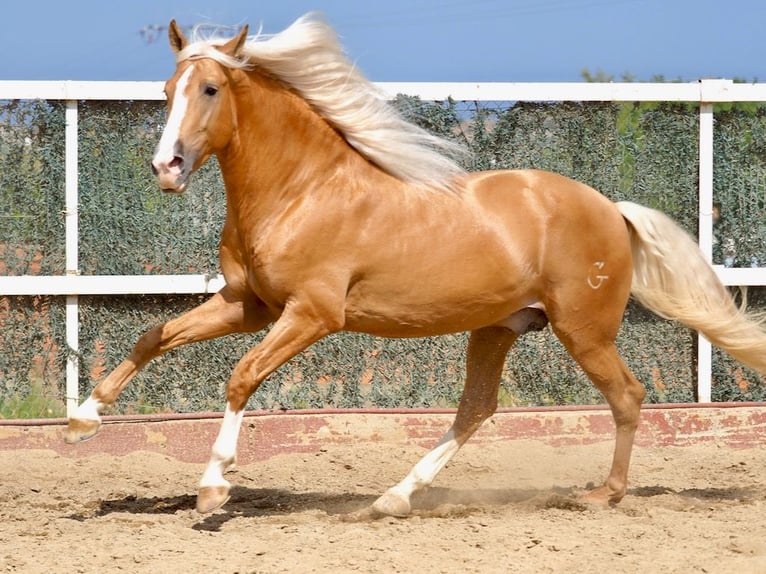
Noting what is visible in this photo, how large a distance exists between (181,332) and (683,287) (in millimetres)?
2563

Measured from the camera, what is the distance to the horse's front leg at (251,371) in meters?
4.72

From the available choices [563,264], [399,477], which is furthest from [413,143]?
[399,477]

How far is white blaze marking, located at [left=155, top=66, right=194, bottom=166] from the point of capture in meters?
4.55

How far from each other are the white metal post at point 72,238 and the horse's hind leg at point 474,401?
2526 mm

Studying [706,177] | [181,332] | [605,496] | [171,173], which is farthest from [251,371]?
[706,177]

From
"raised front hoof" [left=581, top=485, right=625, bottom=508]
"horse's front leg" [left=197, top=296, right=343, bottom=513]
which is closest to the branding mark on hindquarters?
"raised front hoof" [left=581, top=485, right=625, bottom=508]

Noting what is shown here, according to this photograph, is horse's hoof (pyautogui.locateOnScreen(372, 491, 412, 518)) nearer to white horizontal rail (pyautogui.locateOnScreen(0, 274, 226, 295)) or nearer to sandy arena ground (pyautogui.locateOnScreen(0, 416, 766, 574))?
sandy arena ground (pyautogui.locateOnScreen(0, 416, 766, 574))

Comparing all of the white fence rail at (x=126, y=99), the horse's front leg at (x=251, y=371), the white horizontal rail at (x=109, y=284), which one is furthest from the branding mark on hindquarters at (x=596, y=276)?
the white fence rail at (x=126, y=99)

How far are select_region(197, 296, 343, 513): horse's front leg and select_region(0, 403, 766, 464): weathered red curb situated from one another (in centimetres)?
182

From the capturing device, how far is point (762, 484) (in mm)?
6031

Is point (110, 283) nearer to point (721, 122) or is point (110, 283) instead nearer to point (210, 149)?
point (210, 149)

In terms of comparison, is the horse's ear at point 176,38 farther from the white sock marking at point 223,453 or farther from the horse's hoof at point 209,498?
the horse's hoof at point 209,498

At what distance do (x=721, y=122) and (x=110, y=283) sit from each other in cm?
410

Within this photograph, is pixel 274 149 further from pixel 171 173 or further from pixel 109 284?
pixel 109 284
